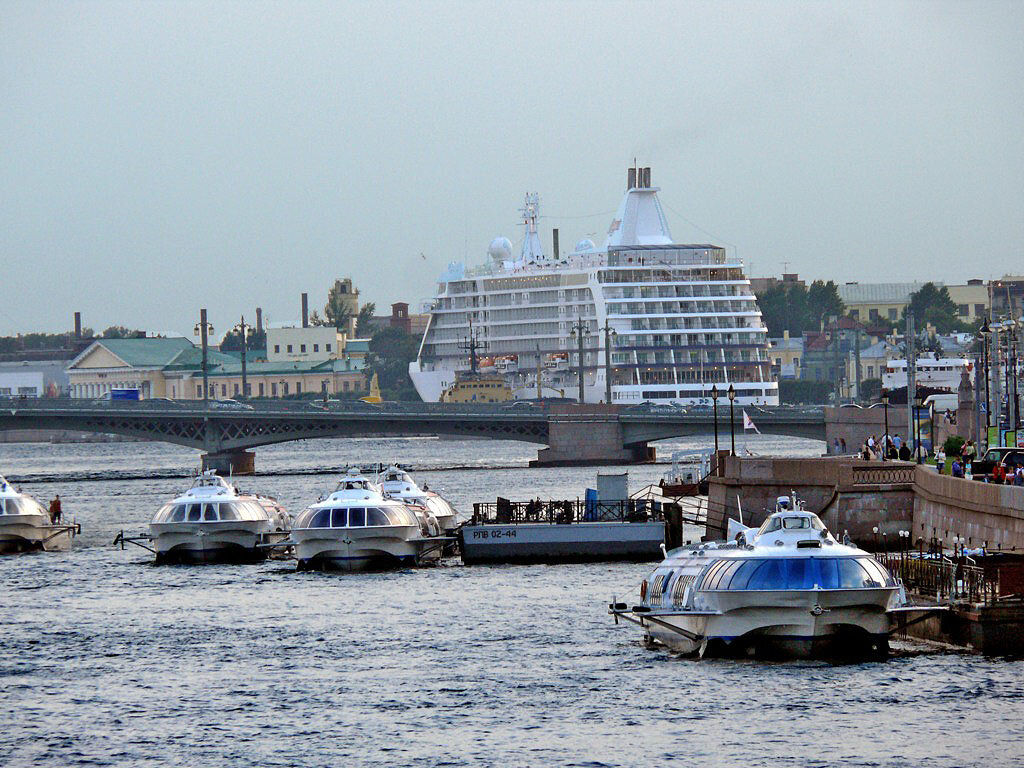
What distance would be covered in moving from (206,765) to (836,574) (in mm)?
→ 12623

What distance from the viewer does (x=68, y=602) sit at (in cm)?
5856

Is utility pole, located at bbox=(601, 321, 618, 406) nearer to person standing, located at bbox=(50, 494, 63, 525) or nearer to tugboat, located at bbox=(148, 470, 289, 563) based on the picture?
person standing, located at bbox=(50, 494, 63, 525)

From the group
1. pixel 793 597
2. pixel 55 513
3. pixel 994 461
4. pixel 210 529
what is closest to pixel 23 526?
pixel 55 513

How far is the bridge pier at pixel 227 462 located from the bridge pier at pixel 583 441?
1906 cm

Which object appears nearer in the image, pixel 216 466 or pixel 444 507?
pixel 444 507

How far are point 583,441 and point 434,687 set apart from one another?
3967 inches

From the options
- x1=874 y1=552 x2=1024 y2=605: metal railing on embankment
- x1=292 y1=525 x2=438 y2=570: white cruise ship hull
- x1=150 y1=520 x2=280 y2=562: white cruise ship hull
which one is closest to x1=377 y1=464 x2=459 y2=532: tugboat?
x1=150 y1=520 x2=280 y2=562: white cruise ship hull

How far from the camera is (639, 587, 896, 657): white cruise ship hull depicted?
4044 centimetres

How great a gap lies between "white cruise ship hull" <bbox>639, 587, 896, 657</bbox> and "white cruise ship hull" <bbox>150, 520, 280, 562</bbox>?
30174 mm

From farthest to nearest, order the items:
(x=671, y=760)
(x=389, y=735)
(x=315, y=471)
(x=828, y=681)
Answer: (x=315, y=471), (x=828, y=681), (x=389, y=735), (x=671, y=760)

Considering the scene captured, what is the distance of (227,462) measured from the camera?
14188cm

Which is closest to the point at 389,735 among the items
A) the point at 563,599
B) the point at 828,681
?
the point at 828,681

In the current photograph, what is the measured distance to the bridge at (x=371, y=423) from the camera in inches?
5394

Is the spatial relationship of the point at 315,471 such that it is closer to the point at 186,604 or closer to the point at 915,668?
the point at 186,604
